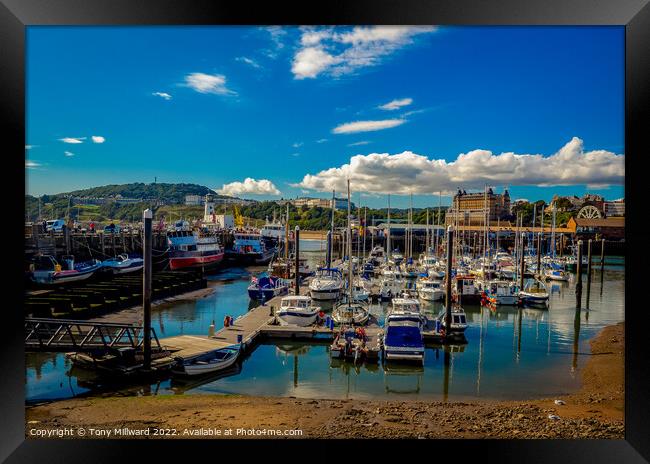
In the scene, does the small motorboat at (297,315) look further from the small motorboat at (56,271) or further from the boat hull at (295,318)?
the small motorboat at (56,271)

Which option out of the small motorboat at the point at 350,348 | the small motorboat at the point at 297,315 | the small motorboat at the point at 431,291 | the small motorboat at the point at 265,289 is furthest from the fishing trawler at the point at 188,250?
the small motorboat at the point at 350,348

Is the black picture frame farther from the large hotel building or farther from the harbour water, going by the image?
the large hotel building

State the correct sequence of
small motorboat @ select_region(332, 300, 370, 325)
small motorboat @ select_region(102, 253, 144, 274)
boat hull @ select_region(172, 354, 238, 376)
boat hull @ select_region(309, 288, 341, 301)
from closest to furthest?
boat hull @ select_region(172, 354, 238, 376) < small motorboat @ select_region(332, 300, 370, 325) < boat hull @ select_region(309, 288, 341, 301) < small motorboat @ select_region(102, 253, 144, 274)

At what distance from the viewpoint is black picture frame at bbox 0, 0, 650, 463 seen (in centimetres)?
401

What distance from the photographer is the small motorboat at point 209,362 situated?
6984 millimetres

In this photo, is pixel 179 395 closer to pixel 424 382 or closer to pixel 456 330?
pixel 424 382

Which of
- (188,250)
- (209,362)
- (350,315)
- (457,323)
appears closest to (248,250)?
(188,250)

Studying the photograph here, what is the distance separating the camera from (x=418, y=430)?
4.93 meters

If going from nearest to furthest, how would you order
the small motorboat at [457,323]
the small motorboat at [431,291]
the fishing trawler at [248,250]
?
the small motorboat at [457,323] → the small motorboat at [431,291] → the fishing trawler at [248,250]

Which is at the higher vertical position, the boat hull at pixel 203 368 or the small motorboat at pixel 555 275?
the small motorboat at pixel 555 275

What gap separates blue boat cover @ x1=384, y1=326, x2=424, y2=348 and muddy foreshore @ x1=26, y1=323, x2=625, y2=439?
1982 millimetres

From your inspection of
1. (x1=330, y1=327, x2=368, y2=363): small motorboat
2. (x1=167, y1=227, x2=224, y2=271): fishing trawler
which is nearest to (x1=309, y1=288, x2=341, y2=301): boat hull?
(x1=330, y1=327, x2=368, y2=363): small motorboat

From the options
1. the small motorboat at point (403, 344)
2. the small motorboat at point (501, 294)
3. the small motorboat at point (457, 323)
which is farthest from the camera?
the small motorboat at point (501, 294)
